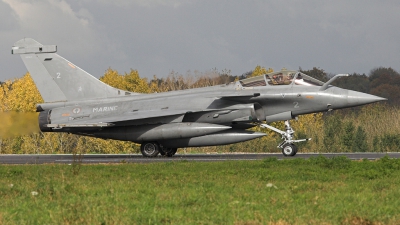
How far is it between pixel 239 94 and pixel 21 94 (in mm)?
21433

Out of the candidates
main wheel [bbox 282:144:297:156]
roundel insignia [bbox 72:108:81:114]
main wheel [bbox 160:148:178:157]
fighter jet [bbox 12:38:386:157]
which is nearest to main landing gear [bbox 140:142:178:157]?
fighter jet [bbox 12:38:386:157]

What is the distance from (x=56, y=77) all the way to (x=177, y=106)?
16.7 ft

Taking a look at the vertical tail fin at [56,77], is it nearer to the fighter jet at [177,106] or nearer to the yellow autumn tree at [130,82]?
the fighter jet at [177,106]

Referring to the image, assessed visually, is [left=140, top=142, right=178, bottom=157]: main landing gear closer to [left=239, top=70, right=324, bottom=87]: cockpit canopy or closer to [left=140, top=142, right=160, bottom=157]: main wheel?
[left=140, top=142, right=160, bottom=157]: main wheel

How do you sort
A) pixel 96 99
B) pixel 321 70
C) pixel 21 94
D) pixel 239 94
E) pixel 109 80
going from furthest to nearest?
1. pixel 321 70
2. pixel 109 80
3. pixel 21 94
4. pixel 96 99
5. pixel 239 94

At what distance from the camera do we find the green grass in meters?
6.94

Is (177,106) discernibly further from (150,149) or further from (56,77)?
(56,77)

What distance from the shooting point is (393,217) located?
6855 millimetres

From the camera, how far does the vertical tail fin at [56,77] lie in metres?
23.3

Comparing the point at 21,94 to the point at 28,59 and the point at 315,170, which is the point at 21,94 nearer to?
the point at 28,59

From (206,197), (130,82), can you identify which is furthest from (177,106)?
(130,82)

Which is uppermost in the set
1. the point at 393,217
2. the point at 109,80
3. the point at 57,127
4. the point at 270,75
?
the point at 109,80

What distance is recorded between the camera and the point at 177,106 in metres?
21.7

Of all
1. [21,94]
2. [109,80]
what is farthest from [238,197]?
[109,80]
